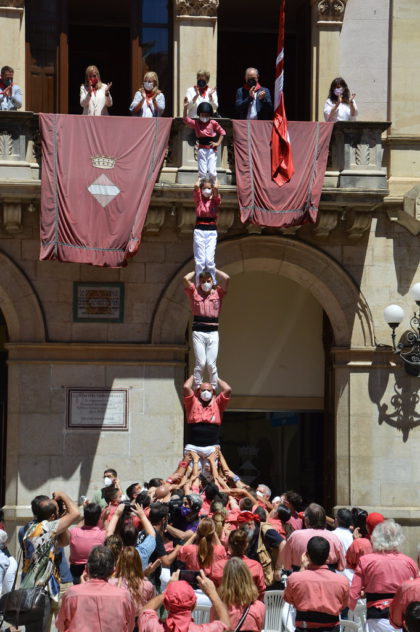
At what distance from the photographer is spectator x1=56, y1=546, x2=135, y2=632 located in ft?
34.8

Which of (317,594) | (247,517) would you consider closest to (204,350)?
(247,517)

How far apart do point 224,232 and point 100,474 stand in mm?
4600

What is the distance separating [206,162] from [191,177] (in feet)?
3.95

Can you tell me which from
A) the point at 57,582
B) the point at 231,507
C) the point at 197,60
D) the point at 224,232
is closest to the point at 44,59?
the point at 197,60

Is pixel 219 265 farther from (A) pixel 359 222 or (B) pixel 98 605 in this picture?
(B) pixel 98 605

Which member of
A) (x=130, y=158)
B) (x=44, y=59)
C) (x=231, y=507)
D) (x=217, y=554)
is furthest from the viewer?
(x=44, y=59)

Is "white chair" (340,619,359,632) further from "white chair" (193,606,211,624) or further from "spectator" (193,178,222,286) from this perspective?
"spectator" (193,178,222,286)

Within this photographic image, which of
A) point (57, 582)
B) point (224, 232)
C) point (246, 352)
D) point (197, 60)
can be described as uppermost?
point (197, 60)

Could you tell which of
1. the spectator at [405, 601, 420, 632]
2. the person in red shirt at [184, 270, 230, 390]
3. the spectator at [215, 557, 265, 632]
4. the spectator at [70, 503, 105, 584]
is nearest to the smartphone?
the spectator at [215, 557, 265, 632]

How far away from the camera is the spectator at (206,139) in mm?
21781

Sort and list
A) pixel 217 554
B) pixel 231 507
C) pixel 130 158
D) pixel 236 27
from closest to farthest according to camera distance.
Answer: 1. pixel 217 554
2. pixel 231 507
3. pixel 130 158
4. pixel 236 27

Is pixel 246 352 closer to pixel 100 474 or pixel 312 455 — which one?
pixel 312 455

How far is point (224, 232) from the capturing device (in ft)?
77.9

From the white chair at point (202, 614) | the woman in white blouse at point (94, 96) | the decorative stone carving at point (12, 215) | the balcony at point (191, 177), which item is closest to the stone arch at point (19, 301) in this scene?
the decorative stone carving at point (12, 215)
